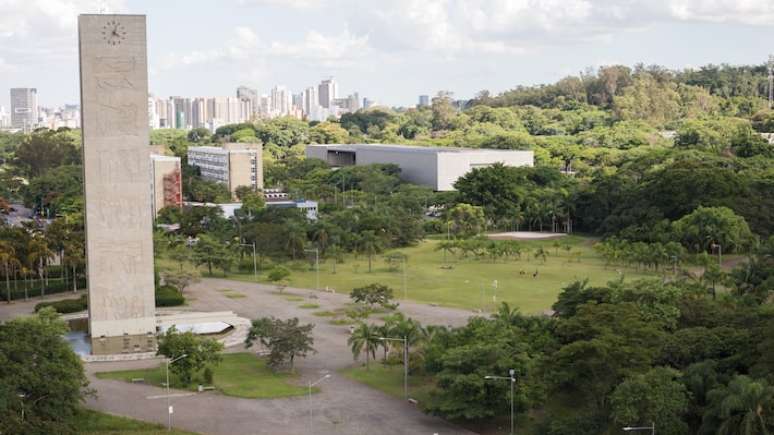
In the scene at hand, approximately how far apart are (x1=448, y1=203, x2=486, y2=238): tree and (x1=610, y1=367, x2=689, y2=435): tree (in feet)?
134

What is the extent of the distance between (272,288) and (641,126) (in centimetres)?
8342

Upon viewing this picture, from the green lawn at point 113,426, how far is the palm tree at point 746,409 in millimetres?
13902

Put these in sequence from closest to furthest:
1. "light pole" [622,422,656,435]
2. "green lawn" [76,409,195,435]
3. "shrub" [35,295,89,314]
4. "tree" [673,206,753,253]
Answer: "light pole" [622,422,656,435] → "green lawn" [76,409,195,435] → "shrub" [35,295,89,314] → "tree" [673,206,753,253]

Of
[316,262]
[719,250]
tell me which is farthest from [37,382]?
[719,250]

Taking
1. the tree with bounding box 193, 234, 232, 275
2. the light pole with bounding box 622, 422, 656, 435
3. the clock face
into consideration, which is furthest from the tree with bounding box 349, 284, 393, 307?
the light pole with bounding box 622, 422, 656, 435

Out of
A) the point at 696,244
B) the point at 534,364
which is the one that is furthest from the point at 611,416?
the point at 696,244

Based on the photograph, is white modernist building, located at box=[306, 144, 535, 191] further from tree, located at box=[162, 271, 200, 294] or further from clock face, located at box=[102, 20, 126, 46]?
clock face, located at box=[102, 20, 126, 46]

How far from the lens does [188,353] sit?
106ft

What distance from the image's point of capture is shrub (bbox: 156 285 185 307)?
45.9 meters

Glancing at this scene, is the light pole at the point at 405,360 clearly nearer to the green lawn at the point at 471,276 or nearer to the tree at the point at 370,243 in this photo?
the green lawn at the point at 471,276

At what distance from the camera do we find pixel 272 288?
166 feet

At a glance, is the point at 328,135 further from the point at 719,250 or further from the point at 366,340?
the point at 366,340

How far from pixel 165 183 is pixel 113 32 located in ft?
144

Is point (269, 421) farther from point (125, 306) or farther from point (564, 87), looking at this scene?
point (564, 87)
